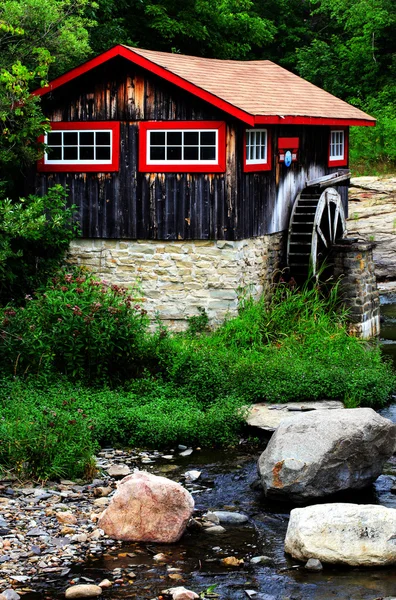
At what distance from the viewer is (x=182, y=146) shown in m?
14.8

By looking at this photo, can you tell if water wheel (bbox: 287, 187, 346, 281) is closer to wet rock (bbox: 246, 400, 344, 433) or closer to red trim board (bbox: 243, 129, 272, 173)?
red trim board (bbox: 243, 129, 272, 173)

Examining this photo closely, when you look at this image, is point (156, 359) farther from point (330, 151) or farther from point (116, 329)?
point (330, 151)

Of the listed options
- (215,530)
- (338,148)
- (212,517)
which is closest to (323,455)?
(212,517)

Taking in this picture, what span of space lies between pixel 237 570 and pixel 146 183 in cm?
821

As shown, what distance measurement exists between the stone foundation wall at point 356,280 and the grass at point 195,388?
806 millimetres

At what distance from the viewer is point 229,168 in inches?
576

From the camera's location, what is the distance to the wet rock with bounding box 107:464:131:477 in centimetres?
1006

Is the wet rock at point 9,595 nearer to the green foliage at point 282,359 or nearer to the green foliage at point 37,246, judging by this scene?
the green foliage at point 282,359

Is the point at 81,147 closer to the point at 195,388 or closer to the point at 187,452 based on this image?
the point at 195,388

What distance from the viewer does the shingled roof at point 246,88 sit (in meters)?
14.3

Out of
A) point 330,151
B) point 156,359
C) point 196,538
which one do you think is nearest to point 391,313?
point 330,151

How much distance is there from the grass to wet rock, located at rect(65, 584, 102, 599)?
94.0 inches

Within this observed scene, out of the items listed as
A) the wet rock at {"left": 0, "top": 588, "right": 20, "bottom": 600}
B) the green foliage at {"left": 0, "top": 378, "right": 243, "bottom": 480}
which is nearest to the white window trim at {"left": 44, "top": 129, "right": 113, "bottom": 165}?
→ the green foliage at {"left": 0, "top": 378, "right": 243, "bottom": 480}

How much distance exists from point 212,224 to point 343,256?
10.1 ft
